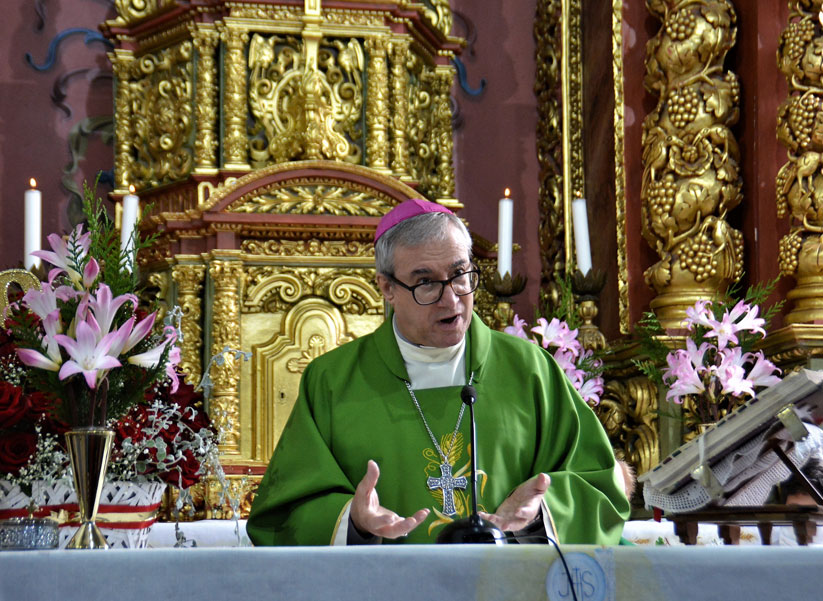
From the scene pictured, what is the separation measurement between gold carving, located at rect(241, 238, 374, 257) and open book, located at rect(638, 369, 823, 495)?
2379mm

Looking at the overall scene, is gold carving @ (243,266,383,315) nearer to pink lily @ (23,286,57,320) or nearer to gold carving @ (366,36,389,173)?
gold carving @ (366,36,389,173)

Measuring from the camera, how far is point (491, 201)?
19.9 feet

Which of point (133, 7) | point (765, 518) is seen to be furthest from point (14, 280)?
point (133, 7)

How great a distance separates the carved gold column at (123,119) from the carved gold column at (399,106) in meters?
1.18

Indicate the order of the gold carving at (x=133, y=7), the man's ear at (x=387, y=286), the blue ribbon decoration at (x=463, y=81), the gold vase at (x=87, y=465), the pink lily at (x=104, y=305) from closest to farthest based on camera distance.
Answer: the gold vase at (x=87, y=465)
the pink lily at (x=104, y=305)
the man's ear at (x=387, y=286)
the gold carving at (x=133, y=7)
the blue ribbon decoration at (x=463, y=81)

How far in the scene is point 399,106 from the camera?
548cm

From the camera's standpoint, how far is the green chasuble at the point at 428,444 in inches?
116

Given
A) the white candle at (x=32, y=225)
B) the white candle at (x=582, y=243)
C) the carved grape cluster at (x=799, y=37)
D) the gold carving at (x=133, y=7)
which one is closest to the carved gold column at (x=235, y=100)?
the gold carving at (x=133, y=7)

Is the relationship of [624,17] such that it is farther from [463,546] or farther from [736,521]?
[463,546]

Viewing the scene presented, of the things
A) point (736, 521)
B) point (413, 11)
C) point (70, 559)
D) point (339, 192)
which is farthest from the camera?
point (413, 11)

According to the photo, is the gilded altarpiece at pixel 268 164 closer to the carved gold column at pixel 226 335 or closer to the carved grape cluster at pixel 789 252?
the carved gold column at pixel 226 335

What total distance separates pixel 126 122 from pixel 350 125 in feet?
3.37

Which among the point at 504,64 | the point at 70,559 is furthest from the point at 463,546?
the point at 504,64

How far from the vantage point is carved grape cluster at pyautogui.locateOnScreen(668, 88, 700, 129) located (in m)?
5.02
